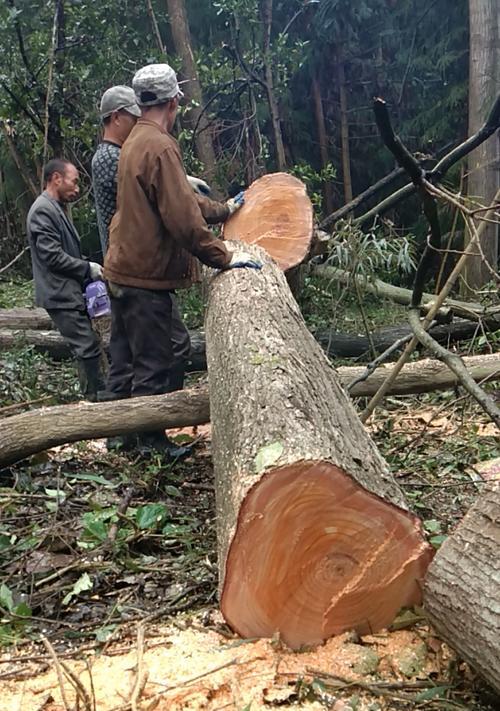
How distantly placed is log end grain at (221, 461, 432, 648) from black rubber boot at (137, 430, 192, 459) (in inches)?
78.4

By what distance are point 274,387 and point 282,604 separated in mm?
828

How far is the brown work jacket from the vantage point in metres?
3.79

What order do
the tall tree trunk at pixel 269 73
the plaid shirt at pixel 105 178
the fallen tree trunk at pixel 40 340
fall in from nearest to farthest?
the plaid shirt at pixel 105 178 → the fallen tree trunk at pixel 40 340 → the tall tree trunk at pixel 269 73

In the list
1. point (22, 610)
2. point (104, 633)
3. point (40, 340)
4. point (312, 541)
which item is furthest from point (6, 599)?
point (40, 340)

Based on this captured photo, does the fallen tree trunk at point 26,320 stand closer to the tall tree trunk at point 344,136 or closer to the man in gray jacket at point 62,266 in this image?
the man in gray jacket at point 62,266

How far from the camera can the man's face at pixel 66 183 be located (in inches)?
209

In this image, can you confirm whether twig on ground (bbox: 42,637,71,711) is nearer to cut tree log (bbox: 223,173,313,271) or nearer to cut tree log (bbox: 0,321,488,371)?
cut tree log (bbox: 223,173,313,271)

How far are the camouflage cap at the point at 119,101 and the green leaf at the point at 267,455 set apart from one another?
10.1 feet

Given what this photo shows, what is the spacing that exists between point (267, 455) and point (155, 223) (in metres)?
2.11

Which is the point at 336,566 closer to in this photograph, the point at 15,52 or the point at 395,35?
the point at 15,52

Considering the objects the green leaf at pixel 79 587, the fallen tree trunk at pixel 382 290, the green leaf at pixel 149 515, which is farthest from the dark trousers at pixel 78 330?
the green leaf at pixel 79 587

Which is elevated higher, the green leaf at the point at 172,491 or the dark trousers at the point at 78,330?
the dark trousers at the point at 78,330

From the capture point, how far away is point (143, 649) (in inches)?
87.4

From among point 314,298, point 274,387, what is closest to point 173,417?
point 274,387
